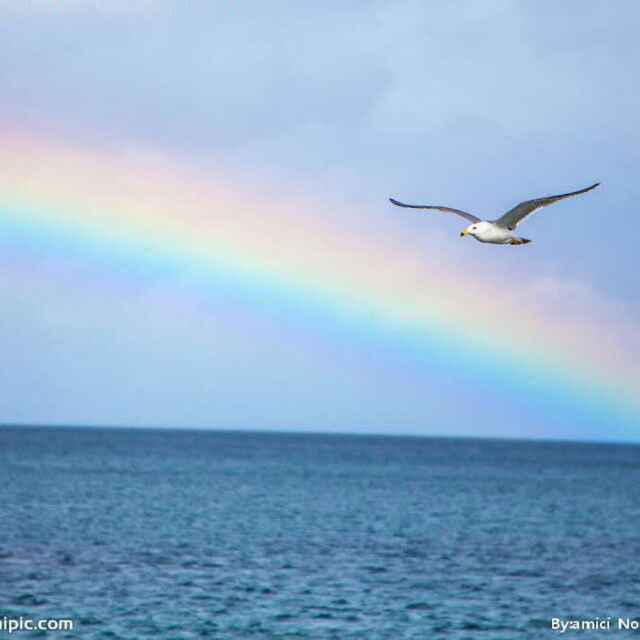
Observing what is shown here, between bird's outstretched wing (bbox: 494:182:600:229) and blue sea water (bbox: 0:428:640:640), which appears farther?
blue sea water (bbox: 0:428:640:640)

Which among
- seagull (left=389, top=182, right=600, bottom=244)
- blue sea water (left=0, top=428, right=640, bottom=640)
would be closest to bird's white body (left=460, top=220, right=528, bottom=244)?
seagull (left=389, top=182, right=600, bottom=244)

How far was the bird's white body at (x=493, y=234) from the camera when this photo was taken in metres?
23.4

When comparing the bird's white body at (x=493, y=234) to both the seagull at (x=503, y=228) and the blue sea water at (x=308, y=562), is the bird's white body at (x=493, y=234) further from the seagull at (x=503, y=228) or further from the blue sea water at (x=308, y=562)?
the blue sea water at (x=308, y=562)

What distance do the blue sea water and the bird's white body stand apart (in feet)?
50.4

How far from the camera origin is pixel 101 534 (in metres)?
59.3

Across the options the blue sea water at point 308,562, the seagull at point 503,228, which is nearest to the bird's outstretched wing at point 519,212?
the seagull at point 503,228

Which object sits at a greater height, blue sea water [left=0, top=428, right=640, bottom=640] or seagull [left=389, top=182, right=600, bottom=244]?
seagull [left=389, top=182, right=600, bottom=244]

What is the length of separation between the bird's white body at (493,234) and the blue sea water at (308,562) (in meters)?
15.4

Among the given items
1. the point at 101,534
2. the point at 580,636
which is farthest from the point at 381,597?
the point at 101,534

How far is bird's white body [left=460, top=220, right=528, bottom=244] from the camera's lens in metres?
23.4

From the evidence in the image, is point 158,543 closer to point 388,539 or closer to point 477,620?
point 388,539

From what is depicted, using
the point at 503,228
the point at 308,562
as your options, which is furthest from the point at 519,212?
the point at 308,562

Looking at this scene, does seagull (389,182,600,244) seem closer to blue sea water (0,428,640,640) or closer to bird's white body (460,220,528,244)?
bird's white body (460,220,528,244)

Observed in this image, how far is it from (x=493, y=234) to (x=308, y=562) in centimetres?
2837
